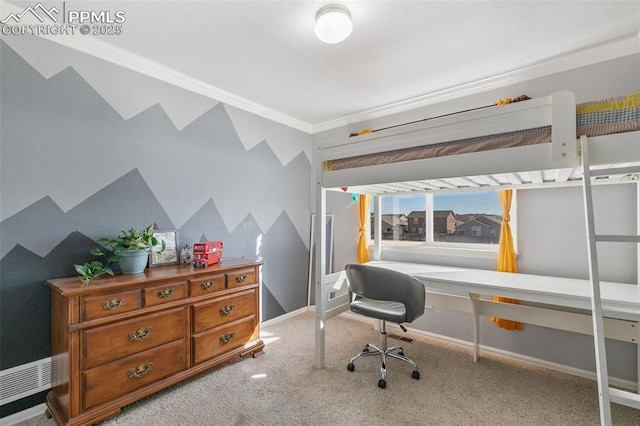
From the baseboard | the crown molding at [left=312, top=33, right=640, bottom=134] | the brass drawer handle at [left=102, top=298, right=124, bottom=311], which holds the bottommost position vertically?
the baseboard

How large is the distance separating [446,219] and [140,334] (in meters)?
2.92

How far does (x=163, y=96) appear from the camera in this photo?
2.57m

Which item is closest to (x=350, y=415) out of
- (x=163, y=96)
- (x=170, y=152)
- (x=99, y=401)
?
(x=99, y=401)

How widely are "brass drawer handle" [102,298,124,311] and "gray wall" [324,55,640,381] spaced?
2874 millimetres

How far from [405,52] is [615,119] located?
144cm

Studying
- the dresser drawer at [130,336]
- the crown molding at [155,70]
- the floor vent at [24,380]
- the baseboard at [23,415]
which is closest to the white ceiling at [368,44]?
the crown molding at [155,70]

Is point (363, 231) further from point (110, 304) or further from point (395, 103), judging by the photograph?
point (110, 304)

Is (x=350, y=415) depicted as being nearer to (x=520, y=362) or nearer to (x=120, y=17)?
(x=520, y=362)

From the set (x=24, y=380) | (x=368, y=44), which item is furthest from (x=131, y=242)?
(x=368, y=44)

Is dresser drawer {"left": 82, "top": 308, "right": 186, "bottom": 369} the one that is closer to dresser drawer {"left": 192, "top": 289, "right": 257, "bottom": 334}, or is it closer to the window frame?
dresser drawer {"left": 192, "top": 289, "right": 257, "bottom": 334}

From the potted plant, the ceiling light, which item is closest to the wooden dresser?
the potted plant

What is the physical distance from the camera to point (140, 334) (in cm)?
192

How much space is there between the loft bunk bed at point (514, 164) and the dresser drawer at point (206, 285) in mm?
846

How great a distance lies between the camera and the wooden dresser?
65.6 inches
